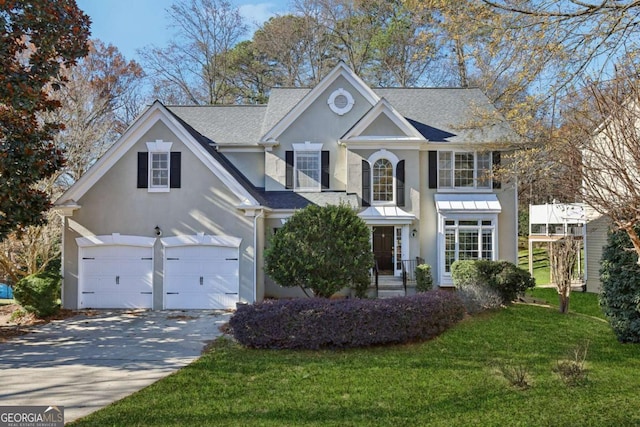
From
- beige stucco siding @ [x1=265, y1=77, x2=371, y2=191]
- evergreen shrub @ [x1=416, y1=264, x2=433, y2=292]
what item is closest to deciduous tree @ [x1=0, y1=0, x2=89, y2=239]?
beige stucco siding @ [x1=265, y1=77, x2=371, y2=191]

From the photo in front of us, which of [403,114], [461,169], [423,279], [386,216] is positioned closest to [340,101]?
[403,114]

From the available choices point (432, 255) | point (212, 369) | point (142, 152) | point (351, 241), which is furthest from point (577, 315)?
point (142, 152)

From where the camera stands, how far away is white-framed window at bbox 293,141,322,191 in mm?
17672

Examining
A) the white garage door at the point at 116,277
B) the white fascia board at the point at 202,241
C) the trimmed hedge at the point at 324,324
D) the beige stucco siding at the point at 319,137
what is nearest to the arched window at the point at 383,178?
the beige stucco siding at the point at 319,137

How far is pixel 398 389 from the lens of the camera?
23.0 ft

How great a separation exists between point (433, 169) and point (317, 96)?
534 cm

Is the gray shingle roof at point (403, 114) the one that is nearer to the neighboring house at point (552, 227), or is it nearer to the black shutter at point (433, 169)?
the black shutter at point (433, 169)

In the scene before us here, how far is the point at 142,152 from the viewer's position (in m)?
14.6

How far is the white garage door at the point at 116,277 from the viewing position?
47.3ft

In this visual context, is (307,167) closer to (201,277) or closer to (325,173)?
(325,173)

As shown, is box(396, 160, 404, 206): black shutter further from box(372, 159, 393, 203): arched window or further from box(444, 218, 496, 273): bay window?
box(444, 218, 496, 273): bay window

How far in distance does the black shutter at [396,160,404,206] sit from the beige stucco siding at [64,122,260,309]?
5.90 meters

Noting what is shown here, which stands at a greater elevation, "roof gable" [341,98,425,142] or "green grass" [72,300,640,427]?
"roof gable" [341,98,425,142]

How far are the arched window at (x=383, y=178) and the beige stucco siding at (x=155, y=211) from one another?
5.42m
